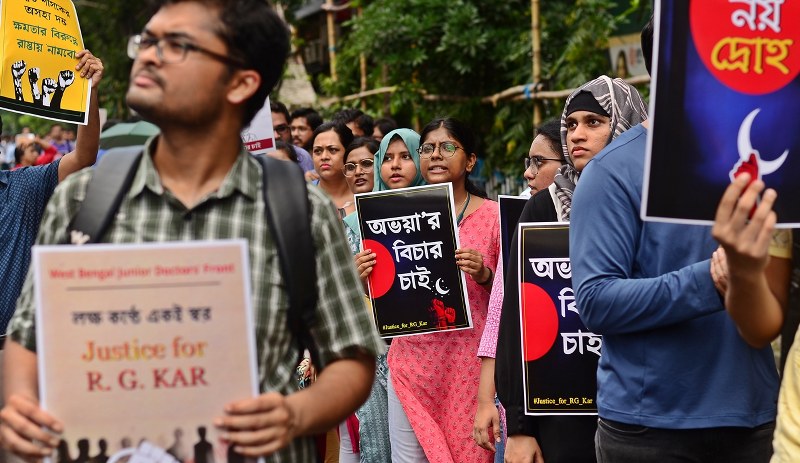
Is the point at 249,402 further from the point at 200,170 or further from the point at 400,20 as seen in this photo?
the point at 400,20

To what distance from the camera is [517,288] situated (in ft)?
15.6

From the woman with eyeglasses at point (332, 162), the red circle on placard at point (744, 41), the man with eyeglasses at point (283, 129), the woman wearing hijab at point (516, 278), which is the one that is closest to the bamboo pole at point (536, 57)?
the man with eyeglasses at point (283, 129)

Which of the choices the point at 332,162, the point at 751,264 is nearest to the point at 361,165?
the point at 332,162

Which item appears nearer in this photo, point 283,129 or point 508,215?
point 508,215

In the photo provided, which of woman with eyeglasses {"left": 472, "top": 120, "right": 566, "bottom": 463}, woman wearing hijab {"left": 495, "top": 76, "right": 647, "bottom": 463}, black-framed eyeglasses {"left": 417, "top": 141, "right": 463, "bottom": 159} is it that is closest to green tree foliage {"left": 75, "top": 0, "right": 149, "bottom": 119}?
black-framed eyeglasses {"left": 417, "top": 141, "right": 463, "bottom": 159}

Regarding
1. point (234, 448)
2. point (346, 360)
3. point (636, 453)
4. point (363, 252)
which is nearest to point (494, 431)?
point (363, 252)

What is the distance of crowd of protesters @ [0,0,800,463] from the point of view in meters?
2.76

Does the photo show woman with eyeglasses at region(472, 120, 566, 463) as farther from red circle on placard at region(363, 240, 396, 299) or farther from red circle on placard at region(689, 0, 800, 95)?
red circle on placard at region(689, 0, 800, 95)

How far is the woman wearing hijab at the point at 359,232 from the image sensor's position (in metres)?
6.95

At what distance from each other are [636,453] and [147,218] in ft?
5.23

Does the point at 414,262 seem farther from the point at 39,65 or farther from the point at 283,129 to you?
the point at 283,129

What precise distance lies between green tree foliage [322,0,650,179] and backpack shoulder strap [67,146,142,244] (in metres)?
8.71

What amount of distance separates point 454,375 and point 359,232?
92 centimetres

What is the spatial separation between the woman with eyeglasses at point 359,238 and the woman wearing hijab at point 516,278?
2.03 metres
